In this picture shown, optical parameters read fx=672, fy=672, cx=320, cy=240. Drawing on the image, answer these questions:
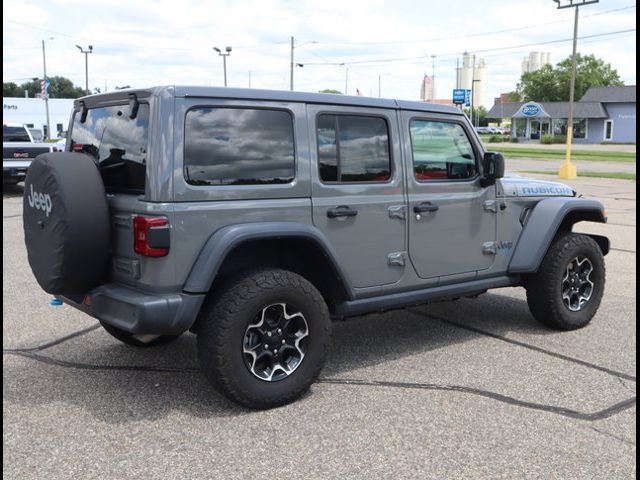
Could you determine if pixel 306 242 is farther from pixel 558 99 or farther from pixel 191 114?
pixel 558 99

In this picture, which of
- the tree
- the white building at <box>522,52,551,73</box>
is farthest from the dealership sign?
the white building at <box>522,52,551,73</box>

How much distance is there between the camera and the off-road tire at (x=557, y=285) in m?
5.52

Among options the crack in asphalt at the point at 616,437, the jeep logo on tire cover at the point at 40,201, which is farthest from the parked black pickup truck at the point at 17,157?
the crack in asphalt at the point at 616,437

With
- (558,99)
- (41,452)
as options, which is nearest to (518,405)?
(41,452)

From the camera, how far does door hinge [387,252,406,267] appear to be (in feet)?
15.2

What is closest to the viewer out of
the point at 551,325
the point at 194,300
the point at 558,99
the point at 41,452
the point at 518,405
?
Result: the point at 41,452

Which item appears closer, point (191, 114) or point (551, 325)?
point (191, 114)

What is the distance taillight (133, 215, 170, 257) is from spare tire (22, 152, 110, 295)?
0.94 ft

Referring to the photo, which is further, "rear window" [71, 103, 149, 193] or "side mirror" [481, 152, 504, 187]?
"side mirror" [481, 152, 504, 187]

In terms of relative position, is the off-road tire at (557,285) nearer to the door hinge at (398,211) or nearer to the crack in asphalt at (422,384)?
the crack in asphalt at (422,384)

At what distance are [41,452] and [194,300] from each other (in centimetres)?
110

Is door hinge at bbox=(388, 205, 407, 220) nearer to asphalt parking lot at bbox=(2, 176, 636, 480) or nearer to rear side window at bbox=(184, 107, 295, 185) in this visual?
rear side window at bbox=(184, 107, 295, 185)

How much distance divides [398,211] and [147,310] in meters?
1.88

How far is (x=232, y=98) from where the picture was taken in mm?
4020
